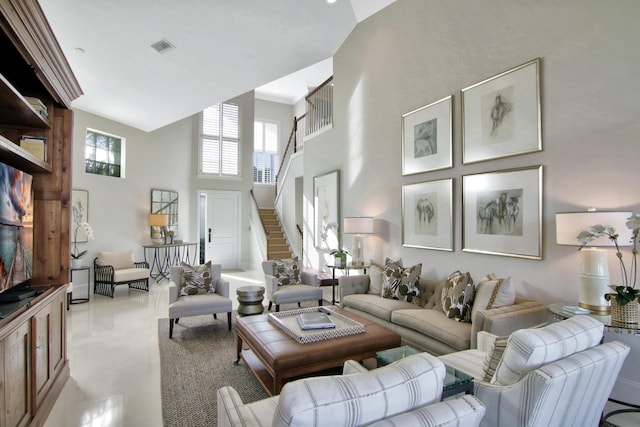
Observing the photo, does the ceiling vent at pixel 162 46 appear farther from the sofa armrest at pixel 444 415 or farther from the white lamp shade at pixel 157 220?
the sofa armrest at pixel 444 415

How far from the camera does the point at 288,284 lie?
4961 millimetres

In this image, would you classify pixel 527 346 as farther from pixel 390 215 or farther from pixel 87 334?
pixel 87 334

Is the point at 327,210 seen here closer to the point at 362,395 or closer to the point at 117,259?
the point at 117,259

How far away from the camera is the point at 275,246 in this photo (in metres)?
8.50

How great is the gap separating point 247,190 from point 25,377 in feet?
25.0

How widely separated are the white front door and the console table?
53cm

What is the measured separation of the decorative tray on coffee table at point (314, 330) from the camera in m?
2.68

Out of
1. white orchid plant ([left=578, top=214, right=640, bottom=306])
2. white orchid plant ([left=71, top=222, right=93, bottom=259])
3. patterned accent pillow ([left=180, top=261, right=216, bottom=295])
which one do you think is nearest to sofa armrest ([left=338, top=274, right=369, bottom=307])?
patterned accent pillow ([left=180, top=261, right=216, bottom=295])

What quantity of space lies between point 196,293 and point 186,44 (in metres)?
3.13

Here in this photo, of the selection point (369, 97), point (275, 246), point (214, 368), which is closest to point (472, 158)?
point (369, 97)

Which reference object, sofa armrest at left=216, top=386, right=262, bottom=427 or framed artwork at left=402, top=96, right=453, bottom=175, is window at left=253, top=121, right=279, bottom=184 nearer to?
framed artwork at left=402, top=96, right=453, bottom=175

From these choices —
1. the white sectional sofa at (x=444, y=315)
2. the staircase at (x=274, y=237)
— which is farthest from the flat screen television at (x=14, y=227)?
the staircase at (x=274, y=237)

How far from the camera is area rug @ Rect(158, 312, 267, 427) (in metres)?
2.42

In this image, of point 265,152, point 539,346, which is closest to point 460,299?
point 539,346
